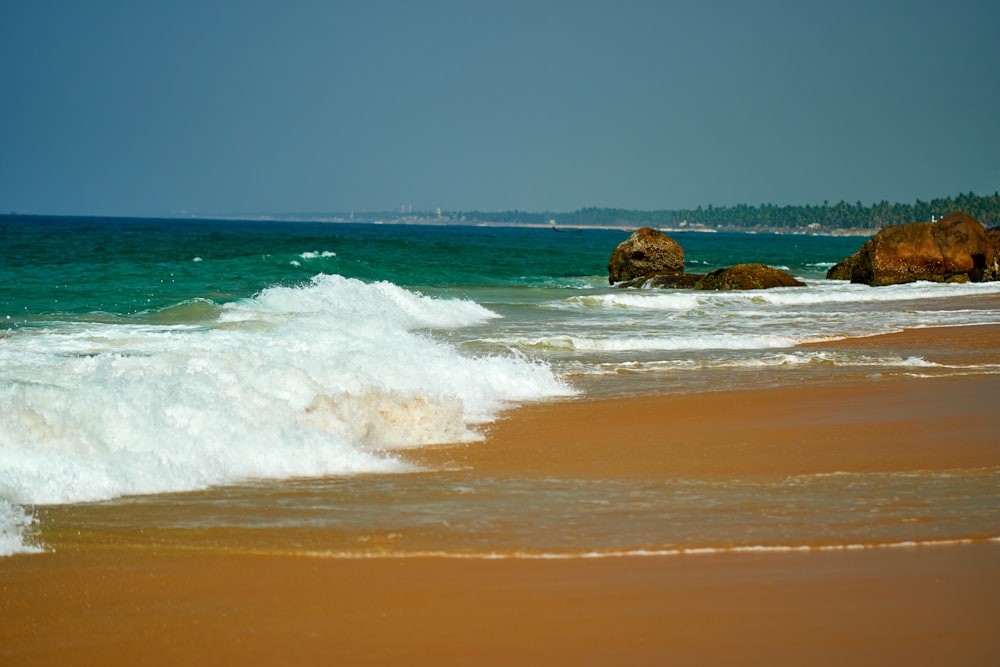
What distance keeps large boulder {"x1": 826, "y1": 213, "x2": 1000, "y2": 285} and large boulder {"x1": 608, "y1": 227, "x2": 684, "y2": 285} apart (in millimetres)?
6238

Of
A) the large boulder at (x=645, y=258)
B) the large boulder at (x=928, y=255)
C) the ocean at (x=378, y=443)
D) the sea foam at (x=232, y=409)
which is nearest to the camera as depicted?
the ocean at (x=378, y=443)

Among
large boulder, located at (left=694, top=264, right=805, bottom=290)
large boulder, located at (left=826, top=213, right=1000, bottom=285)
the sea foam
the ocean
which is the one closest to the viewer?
the ocean

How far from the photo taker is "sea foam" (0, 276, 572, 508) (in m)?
7.09

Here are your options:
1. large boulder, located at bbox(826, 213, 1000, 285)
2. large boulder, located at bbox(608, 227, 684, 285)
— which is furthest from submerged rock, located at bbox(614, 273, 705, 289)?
large boulder, located at bbox(826, 213, 1000, 285)

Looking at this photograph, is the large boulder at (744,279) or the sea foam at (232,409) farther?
the large boulder at (744,279)

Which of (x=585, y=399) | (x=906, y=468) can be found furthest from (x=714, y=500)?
(x=585, y=399)

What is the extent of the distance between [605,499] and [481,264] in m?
44.4

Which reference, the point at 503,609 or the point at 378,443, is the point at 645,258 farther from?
the point at 503,609

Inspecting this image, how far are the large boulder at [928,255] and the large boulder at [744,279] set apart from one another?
3.00m

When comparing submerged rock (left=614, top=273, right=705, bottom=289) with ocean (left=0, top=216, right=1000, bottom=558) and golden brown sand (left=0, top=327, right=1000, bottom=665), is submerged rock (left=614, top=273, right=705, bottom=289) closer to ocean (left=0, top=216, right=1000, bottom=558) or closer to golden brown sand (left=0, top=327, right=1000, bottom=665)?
ocean (left=0, top=216, right=1000, bottom=558)

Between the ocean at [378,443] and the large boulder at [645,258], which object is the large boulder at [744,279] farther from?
the ocean at [378,443]

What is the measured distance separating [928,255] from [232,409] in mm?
31206

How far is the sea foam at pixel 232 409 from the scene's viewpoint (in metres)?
7.09

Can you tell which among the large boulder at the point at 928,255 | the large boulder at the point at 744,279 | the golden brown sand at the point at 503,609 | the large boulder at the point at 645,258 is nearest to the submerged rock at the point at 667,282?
the large boulder at the point at 744,279
